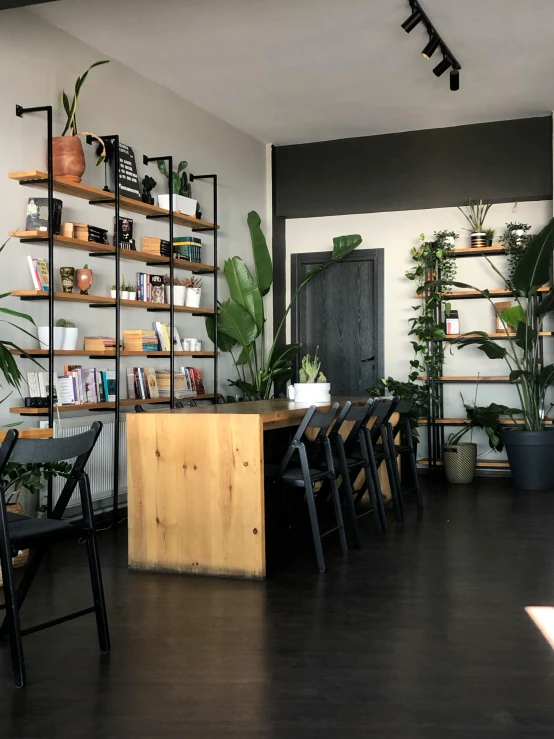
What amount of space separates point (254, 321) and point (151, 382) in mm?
1502

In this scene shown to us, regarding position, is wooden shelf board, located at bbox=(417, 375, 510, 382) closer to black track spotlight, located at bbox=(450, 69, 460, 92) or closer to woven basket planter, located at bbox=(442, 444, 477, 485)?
woven basket planter, located at bbox=(442, 444, 477, 485)

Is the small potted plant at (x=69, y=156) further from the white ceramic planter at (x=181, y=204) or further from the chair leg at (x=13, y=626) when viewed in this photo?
the chair leg at (x=13, y=626)

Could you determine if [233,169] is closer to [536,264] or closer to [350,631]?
[536,264]

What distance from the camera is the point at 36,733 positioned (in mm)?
2412

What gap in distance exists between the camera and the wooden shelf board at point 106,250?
5.26 meters

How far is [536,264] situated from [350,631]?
15.5ft

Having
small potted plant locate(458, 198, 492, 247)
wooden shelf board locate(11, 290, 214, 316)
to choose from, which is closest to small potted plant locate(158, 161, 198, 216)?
wooden shelf board locate(11, 290, 214, 316)

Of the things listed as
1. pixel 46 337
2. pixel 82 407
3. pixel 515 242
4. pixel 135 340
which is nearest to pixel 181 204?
pixel 135 340

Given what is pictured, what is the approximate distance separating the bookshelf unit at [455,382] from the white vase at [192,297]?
8.01 feet

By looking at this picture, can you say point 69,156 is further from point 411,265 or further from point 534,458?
point 534,458

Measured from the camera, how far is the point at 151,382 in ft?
21.6

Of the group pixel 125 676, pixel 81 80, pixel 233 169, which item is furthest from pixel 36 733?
pixel 233 169

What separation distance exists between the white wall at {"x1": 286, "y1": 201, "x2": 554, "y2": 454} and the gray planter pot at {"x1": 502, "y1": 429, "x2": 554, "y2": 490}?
3.21ft

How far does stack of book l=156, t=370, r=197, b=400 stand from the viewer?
22.1 ft
